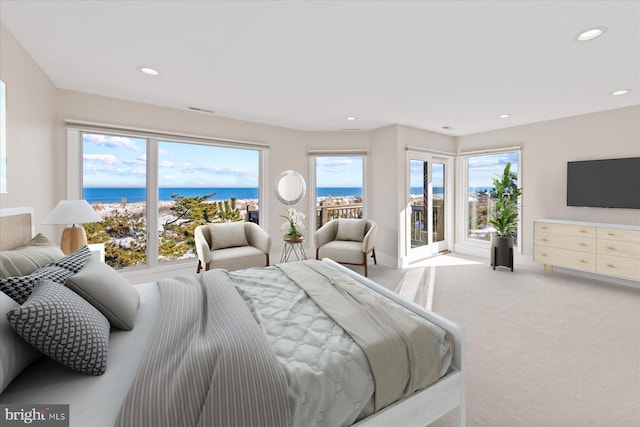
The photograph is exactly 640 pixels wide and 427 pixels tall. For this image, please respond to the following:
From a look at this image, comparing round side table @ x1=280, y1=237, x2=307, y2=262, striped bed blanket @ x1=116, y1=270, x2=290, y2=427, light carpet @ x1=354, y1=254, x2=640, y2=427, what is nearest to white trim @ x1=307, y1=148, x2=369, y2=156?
round side table @ x1=280, y1=237, x2=307, y2=262

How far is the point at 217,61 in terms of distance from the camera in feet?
8.30

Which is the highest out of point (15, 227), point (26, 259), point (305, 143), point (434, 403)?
point (305, 143)

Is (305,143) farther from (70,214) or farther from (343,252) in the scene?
(70,214)

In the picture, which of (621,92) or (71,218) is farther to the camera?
(621,92)

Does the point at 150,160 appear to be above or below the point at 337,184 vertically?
above

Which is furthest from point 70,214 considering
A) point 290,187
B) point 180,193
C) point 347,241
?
point 347,241

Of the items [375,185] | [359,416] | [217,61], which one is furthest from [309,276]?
[375,185]

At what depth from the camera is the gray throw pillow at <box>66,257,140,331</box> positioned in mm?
1394

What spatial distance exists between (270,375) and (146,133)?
148 inches

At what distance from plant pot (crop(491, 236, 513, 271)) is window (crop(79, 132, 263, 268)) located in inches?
160

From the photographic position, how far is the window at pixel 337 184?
5336 millimetres

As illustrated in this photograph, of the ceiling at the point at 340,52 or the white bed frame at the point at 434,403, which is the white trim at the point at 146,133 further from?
the white bed frame at the point at 434,403

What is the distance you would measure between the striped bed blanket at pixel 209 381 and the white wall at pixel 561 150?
509 centimetres

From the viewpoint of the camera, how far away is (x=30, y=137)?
252 centimetres
